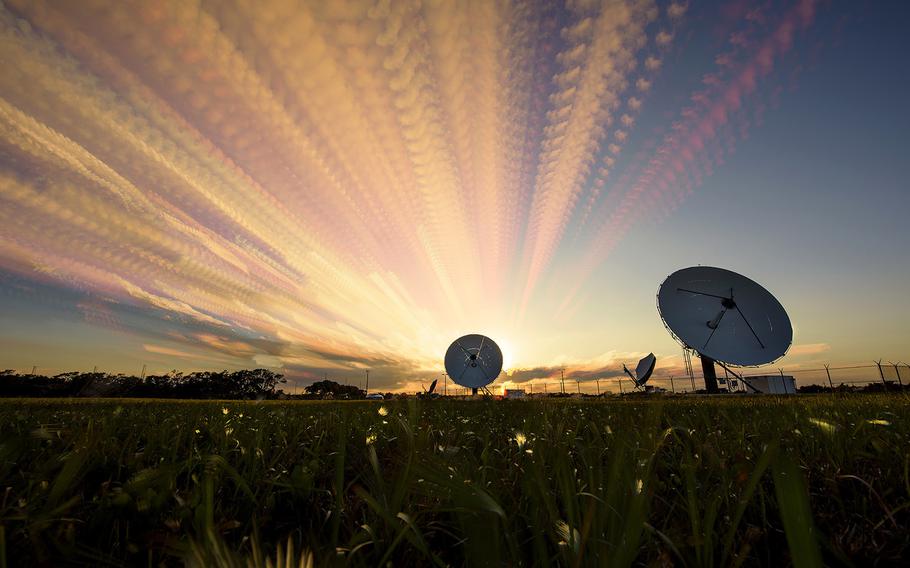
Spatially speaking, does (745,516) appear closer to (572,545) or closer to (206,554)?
(572,545)

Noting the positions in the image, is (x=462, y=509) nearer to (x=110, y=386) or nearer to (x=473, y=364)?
(x=473, y=364)

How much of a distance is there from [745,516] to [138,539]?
90.7 inches

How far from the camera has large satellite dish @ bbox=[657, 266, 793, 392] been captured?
26.5m

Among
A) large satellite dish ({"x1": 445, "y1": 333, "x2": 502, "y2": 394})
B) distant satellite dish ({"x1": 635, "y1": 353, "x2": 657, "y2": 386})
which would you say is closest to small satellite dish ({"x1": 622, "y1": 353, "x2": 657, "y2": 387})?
distant satellite dish ({"x1": 635, "y1": 353, "x2": 657, "y2": 386})

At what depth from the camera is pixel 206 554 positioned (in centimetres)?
67

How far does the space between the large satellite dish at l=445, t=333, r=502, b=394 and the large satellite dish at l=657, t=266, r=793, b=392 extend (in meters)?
21.3

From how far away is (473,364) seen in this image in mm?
46375

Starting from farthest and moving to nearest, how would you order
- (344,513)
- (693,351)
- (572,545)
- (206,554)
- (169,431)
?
(693,351), (169,431), (344,513), (572,545), (206,554)

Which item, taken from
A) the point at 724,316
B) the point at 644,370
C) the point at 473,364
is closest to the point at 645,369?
the point at 644,370

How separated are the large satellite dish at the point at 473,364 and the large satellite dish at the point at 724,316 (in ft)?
69.8

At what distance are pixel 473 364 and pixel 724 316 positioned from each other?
992 inches

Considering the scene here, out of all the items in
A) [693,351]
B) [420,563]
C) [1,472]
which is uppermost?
[693,351]

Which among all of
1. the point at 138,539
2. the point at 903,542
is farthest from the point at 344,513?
the point at 903,542

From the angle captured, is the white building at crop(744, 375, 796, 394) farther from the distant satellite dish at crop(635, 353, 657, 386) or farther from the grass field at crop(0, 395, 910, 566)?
the grass field at crop(0, 395, 910, 566)
